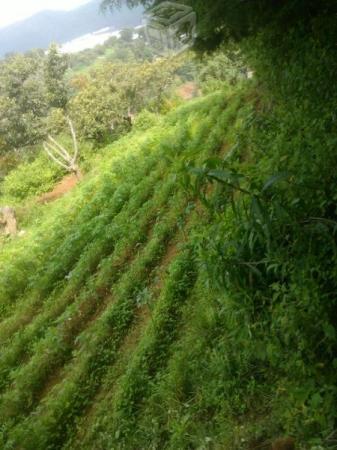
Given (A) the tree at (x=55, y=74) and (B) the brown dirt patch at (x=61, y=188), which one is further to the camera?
(B) the brown dirt patch at (x=61, y=188)


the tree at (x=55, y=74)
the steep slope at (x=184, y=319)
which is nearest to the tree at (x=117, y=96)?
the tree at (x=55, y=74)

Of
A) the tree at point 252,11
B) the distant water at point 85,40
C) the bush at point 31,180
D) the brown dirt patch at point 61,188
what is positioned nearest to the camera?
the tree at point 252,11

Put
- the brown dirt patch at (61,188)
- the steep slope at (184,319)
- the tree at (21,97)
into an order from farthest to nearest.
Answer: the tree at (21,97)
the brown dirt patch at (61,188)
the steep slope at (184,319)

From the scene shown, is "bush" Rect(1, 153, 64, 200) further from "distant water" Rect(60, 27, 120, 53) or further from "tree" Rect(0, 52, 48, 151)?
"distant water" Rect(60, 27, 120, 53)

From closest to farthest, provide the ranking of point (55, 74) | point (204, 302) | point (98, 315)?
point (204, 302) → point (98, 315) → point (55, 74)

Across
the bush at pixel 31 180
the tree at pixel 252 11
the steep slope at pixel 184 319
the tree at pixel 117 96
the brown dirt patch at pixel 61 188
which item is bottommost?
the brown dirt patch at pixel 61 188

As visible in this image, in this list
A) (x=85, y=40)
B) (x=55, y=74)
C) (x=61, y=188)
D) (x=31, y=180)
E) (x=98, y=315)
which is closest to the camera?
(x=98, y=315)

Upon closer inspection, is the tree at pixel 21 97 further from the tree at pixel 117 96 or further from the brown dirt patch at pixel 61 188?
the brown dirt patch at pixel 61 188

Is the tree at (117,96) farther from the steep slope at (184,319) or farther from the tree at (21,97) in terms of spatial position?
the steep slope at (184,319)

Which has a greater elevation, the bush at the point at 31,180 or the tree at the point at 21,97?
the tree at the point at 21,97

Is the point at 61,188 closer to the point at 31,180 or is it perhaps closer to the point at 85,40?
the point at 31,180

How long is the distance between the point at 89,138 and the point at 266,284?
27.9 metres

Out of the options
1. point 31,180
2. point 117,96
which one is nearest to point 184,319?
point 31,180

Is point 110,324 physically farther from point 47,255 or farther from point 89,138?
point 89,138
